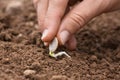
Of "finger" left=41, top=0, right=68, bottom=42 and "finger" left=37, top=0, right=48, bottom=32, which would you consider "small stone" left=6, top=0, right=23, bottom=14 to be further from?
"finger" left=41, top=0, right=68, bottom=42

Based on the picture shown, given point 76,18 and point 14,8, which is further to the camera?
point 14,8

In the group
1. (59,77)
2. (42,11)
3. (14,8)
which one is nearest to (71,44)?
(42,11)

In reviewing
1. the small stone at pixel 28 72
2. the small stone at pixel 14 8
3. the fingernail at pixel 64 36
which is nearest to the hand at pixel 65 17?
the fingernail at pixel 64 36

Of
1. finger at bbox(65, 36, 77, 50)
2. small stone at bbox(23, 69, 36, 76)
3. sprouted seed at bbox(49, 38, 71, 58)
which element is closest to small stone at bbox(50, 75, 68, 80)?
small stone at bbox(23, 69, 36, 76)

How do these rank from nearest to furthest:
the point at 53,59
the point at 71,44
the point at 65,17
Answer: the point at 53,59, the point at 65,17, the point at 71,44

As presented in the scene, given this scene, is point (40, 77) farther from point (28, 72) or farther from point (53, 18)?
point (53, 18)

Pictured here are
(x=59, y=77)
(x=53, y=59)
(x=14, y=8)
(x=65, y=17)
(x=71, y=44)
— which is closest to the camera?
(x=59, y=77)

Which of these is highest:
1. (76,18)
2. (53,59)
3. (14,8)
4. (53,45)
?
(14,8)
